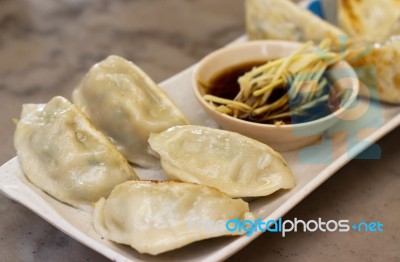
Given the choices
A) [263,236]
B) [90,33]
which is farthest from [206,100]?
[90,33]

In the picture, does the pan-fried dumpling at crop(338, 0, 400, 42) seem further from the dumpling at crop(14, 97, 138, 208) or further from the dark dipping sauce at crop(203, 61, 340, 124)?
the dumpling at crop(14, 97, 138, 208)

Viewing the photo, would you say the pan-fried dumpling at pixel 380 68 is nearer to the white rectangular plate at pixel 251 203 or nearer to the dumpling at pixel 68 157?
the white rectangular plate at pixel 251 203

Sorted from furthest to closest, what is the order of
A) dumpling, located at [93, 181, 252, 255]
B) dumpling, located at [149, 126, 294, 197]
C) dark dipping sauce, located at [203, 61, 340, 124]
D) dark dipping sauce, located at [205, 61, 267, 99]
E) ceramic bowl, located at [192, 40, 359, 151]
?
dark dipping sauce, located at [205, 61, 267, 99] → dark dipping sauce, located at [203, 61, 340, 124] → ceramic bowl, located at [192, 40, 359, 151] → dumpling, located at [149, 126, 294, 197] → dumpling, located at [93, 181, 252, 255]

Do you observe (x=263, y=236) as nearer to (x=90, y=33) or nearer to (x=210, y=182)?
(x=210, y=182)

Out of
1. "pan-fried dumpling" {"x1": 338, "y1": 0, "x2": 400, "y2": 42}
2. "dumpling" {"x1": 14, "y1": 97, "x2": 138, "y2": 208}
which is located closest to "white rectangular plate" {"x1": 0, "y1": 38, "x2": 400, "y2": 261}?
"dumpling" {"x1": 14, "y1": 97, "x2": 138, "y2": 208}

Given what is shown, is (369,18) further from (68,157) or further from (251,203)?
(68,157)
